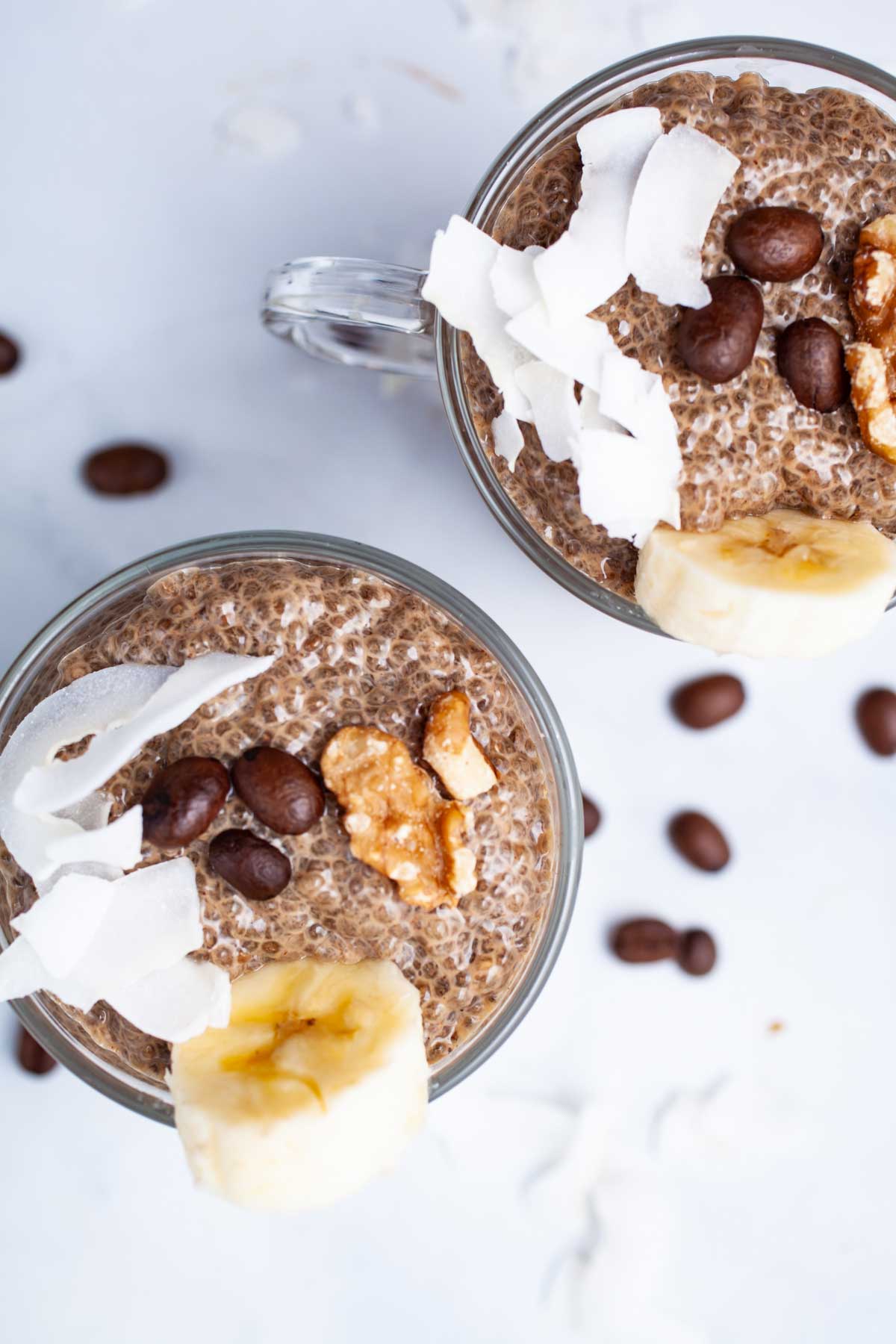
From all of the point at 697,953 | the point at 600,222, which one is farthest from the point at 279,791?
the point at 697,953

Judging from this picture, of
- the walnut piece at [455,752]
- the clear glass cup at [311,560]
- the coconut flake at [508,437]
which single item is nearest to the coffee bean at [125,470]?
the clear glass cup at [311,560]

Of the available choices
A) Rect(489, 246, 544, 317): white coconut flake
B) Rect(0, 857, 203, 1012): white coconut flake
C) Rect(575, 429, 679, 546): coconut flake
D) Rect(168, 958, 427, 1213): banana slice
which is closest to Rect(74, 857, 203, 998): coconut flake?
Rect(0, 857, 203, 1012): white coconut flake

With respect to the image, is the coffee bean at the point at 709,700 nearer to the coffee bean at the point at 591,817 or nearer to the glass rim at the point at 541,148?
the coffee bean at the point at 591,817

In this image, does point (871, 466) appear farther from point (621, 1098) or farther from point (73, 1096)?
point (73, 1096)

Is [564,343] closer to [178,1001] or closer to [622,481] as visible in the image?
[622,481]

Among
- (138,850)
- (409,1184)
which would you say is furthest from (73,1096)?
(138,850)

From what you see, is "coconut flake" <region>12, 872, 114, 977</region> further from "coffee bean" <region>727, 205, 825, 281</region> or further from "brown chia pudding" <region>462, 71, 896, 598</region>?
"coffee bean" <region>727, 205, 825, 281</region>
